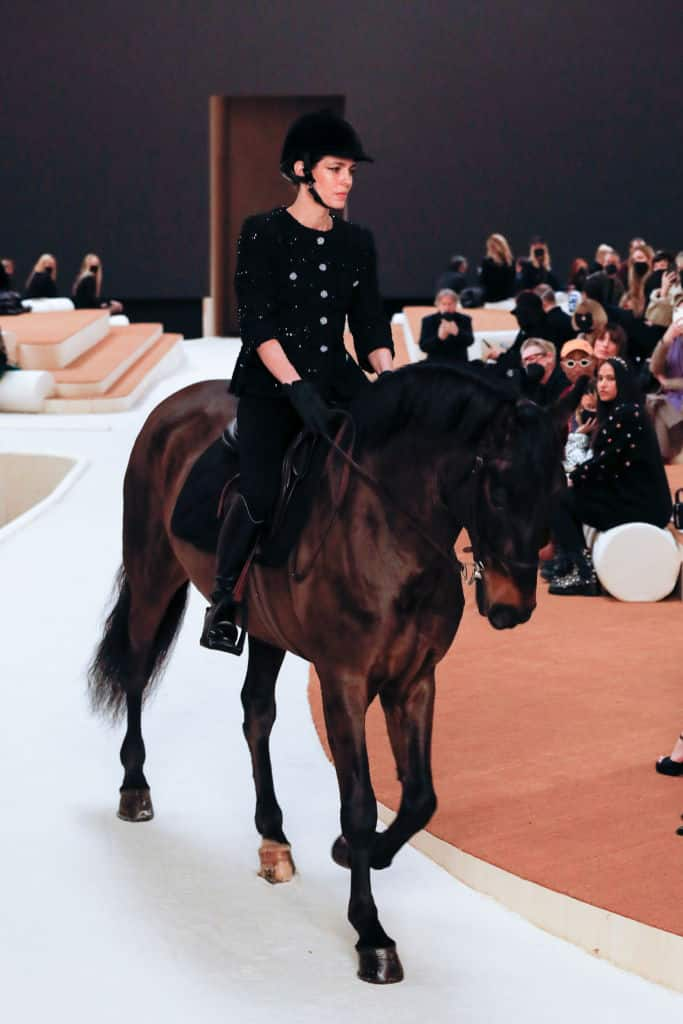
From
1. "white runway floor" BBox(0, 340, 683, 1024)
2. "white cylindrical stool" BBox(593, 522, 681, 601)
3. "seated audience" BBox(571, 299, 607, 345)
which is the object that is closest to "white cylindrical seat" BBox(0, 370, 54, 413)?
"seated audience" BBox(571, 299, 607, 345)

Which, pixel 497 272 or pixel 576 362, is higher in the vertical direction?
pixel 576 362

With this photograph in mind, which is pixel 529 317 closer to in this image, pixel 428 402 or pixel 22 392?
pixel 22 392

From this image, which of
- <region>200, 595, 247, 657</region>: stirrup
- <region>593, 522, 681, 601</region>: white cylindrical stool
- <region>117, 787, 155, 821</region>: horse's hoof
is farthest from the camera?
<region>593, 522, 681, 601</region>: white cylindrical stool

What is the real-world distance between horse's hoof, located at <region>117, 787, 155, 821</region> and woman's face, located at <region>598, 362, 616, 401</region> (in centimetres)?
418

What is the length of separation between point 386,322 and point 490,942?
1.79 meters

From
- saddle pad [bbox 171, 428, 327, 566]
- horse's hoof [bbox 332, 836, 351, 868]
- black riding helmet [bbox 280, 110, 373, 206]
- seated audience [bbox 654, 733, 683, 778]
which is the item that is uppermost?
black riding helmet [bbox 280, 110, 373, 206]

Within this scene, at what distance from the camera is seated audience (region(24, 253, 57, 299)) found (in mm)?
23031

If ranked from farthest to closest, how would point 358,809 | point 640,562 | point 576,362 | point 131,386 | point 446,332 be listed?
point 131,386
point 446,332
point 576,362
point 640,562
point 358,809

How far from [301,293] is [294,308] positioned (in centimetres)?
5

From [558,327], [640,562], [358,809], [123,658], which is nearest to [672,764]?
[358,809]

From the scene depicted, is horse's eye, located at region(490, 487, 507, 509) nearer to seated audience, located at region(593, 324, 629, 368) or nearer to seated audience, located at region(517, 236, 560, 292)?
seated audience, located at region(593, 324, 629, 368)

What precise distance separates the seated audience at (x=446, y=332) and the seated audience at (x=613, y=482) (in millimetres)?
5153

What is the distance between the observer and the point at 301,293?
4.36 meters

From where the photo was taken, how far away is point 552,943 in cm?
424
